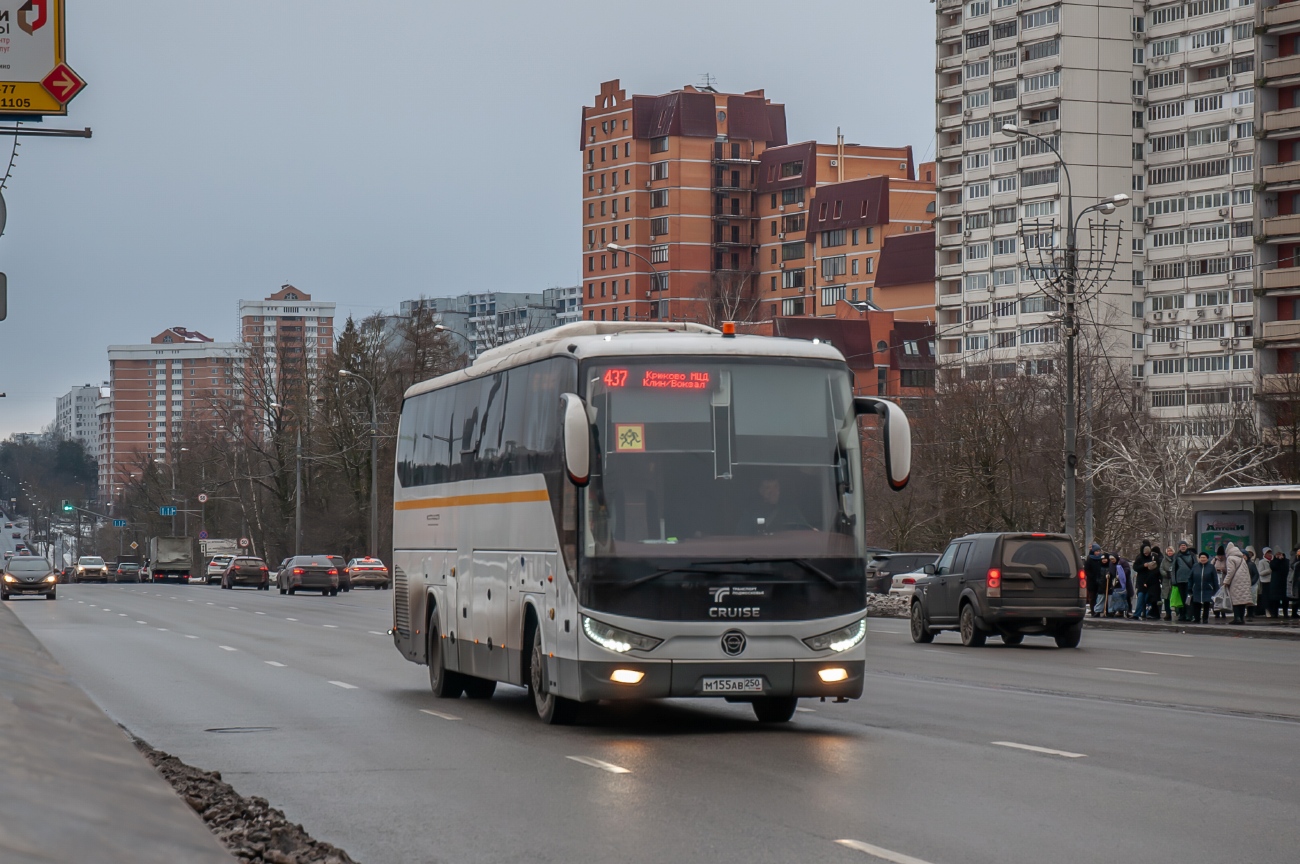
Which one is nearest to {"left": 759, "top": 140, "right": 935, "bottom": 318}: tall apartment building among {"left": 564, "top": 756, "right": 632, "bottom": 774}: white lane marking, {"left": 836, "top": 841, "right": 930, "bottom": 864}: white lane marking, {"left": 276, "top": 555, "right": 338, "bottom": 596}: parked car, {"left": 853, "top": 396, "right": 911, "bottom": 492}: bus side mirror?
{"left": 276, "top": 555, "right": 338, "bottom": 596}: parked car

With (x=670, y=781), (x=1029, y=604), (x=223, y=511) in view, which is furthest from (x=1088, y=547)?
(x=223, y=511)

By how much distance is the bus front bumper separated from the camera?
48.9 feet

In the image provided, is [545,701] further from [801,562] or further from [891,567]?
[891,567]

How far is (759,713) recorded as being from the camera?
54.4 feet

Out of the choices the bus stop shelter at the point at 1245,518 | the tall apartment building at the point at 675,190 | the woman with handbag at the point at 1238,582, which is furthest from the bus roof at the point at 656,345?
the tall apartment building at the point at 675,190

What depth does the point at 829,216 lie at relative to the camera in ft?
515

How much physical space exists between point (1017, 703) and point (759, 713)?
326 cm

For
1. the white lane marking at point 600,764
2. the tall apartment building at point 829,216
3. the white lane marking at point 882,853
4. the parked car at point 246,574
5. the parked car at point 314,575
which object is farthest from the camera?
the tall apartment building at point 829,216

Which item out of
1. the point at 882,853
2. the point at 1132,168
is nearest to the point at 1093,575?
the point at 882,853

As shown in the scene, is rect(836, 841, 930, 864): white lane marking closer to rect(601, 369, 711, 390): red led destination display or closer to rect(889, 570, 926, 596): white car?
rect(601, 369, 711, 390): red led destination display

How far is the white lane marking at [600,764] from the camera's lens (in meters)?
12.7

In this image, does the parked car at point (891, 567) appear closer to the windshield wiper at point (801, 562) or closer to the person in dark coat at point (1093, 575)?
the person in dark coat at point (1093, 575)

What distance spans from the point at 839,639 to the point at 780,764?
2.44 metres

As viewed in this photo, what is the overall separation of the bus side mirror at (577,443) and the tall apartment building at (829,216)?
138m
